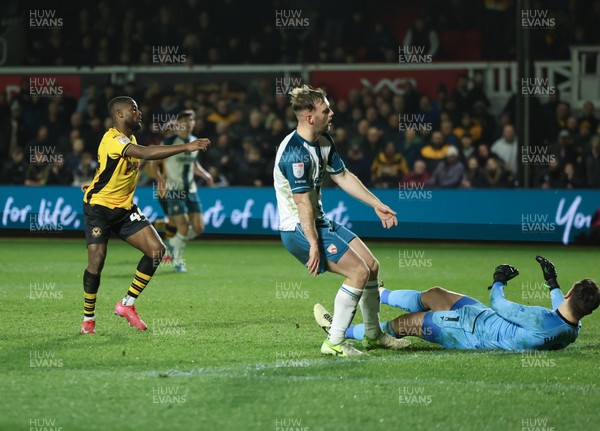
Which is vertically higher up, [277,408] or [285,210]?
[285,210]

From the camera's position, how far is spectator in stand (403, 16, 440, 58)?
2311 cm

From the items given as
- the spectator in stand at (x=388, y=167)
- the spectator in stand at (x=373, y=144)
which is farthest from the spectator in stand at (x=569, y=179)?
the spectator in stand at (x=373, y=144)

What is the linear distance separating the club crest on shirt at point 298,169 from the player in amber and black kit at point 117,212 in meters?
1.81

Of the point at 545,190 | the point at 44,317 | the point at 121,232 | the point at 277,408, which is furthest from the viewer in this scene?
the point at 545,190

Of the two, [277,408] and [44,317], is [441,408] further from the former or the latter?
[44,317]

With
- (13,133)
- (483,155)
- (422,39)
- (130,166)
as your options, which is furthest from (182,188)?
(422,39)

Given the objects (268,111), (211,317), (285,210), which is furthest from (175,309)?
(268,111)

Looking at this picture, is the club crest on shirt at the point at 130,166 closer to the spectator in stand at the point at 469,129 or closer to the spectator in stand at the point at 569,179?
the spectator in stand at the point at 569,179

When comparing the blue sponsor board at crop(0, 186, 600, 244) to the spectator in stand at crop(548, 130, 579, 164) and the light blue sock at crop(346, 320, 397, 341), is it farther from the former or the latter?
the light blue sock at crop(346, 320, 397, 341)

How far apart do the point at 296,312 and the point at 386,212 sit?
102 inches

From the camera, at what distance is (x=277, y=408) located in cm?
663

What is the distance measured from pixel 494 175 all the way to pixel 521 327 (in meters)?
11.2

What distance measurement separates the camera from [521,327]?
839 centimetres

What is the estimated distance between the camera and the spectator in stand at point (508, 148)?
2011 cm
